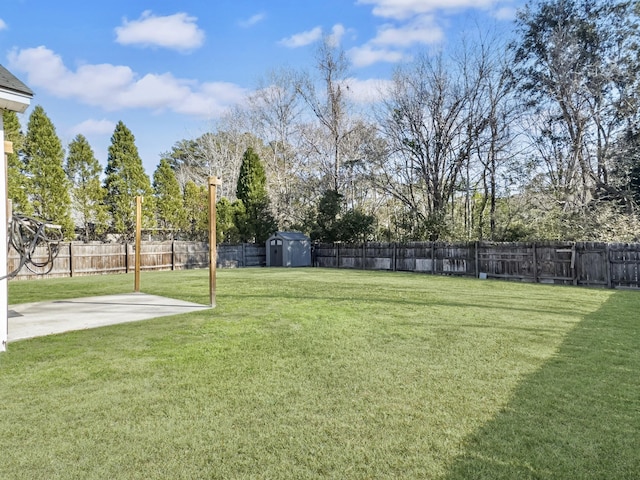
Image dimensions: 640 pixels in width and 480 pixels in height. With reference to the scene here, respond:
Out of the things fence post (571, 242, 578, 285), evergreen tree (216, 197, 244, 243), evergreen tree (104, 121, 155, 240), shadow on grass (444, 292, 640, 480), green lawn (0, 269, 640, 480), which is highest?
evergreen tree (104, 121, 155, 240)

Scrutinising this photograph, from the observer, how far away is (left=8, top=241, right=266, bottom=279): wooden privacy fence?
14570mm

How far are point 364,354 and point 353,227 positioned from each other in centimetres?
1531

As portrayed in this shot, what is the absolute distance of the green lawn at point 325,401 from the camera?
75.9 inches

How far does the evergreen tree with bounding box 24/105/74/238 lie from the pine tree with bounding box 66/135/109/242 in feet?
4.76

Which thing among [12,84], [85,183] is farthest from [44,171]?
[12,84]

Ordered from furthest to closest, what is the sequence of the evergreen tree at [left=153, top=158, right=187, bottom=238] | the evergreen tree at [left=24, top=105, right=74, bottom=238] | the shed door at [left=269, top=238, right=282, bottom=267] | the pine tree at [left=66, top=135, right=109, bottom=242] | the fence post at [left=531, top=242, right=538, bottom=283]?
the evergreen tree at [left=153, top=158, right=187, bottom=238]
the shed door at [left=269, top=238, right=282, bottom=267]
the pine tree at [left=66, top=135, right=109, bottom=242]
the evergreen tree at [left=24, top=105, right=74, bottom=238]
the fence post at [left=531, top=242, right=538, bottom=283]

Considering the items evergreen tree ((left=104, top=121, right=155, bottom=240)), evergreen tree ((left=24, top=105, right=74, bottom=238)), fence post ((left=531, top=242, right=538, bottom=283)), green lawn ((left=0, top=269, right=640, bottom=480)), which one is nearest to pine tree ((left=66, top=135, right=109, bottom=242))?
evergreen tree ((left=104, top=121, right=155, bottom=240))

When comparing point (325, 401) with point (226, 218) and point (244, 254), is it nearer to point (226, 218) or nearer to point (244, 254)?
point (244, 254)

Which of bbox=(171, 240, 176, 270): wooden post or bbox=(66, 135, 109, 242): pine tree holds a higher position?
bbox=(66, 135, 109, 242): pine tree

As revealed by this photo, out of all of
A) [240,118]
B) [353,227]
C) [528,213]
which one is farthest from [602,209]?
[240,118]

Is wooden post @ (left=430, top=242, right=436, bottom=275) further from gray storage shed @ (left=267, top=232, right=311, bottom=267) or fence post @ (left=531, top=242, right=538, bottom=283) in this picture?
gray storage shed @ (left=267, top=232, right=311, bottom=267)

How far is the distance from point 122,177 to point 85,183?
5.05 feet

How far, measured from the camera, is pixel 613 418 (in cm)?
239

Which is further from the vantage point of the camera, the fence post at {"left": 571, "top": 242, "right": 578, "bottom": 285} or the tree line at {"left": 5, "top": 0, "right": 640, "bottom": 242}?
the tree line at {"left": 5, "top": 0, "right": 640, "bottom": 242}
